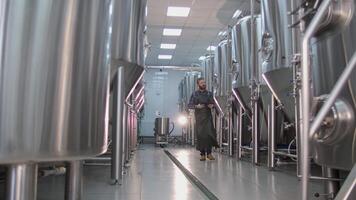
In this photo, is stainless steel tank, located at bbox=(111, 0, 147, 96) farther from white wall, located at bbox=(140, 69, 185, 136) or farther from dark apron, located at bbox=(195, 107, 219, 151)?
white wall, located at bbox=(140, 69, 185, 136)

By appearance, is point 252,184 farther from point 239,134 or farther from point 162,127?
point 162,127

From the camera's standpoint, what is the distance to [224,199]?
6.66ft

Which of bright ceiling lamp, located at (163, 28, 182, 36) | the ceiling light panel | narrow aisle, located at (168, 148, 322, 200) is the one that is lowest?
narrow aisle, located at (168, 148, 322, 200)

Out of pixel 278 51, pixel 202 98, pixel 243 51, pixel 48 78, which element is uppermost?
pixel 243 51

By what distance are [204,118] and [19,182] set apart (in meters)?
3.93

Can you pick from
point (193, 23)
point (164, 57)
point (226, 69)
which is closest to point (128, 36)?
point (226, 69)

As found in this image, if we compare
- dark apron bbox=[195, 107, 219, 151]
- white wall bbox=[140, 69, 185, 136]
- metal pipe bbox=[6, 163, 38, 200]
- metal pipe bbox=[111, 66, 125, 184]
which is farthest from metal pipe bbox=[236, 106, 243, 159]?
white wall bbox=[140, 69, 185, 136]

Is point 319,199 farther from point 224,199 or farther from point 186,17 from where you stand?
point 186,17

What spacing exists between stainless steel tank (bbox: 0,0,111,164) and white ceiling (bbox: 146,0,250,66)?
623 centimetres

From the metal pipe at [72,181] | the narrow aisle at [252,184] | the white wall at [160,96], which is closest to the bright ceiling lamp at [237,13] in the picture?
the narrow aisle at [252,184]

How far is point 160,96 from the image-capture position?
43.4ft

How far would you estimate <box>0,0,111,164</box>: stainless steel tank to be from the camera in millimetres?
861

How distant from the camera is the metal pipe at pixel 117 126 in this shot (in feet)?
8.28

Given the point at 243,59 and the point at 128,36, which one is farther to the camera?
the point at 243,59
